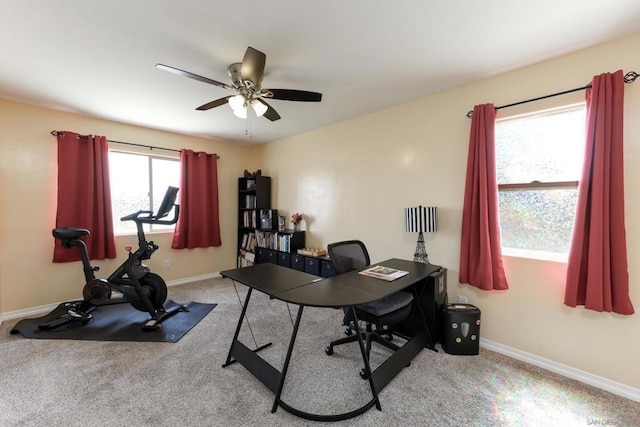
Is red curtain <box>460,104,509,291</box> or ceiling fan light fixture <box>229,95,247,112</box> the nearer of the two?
ceiling fan light fixture <box>229,95,247,112</box>

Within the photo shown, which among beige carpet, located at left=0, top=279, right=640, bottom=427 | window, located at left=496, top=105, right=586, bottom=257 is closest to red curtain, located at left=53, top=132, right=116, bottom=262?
beige carpet, located at left=0, top=279, right=640, bottom=427

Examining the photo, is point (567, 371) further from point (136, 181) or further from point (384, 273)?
point (136, 181)

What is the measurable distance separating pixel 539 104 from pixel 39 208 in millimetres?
5227

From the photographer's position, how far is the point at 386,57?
6.74 ft

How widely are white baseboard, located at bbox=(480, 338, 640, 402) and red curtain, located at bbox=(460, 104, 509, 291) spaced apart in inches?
21.7

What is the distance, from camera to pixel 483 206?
2256 millimetres

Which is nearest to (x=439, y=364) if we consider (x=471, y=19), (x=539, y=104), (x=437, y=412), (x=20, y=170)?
(x=437, y=412)

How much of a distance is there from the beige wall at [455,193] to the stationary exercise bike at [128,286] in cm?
206

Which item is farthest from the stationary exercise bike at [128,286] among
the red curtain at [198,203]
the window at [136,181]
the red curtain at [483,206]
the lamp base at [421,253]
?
the red curtain at [483,206]

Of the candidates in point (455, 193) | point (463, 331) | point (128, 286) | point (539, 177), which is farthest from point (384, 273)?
point (128, 286)

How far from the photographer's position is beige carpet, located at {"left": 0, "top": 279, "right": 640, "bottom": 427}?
5.22 feet

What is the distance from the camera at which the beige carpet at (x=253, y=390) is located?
5.22 ft

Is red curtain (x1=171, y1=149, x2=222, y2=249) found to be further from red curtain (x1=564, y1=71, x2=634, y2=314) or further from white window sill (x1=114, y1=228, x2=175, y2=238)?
red curtain (x1=564, y1=71, x2=634, y2=314)

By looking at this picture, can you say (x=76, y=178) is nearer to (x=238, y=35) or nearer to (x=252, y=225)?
(x=252, y=225)
